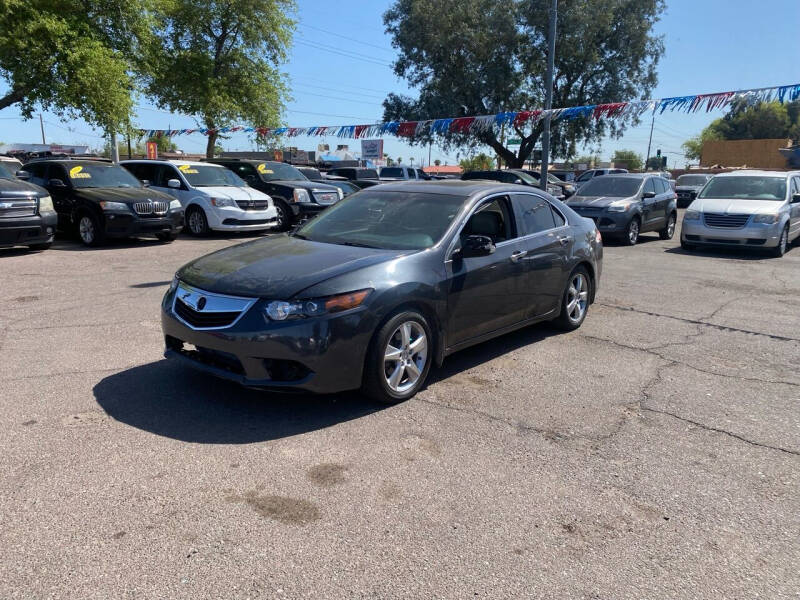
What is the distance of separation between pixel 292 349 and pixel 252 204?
1098 centimetres

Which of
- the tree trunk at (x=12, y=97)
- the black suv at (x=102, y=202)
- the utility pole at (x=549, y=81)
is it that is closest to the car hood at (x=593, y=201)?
the utility pole at (x=549, y=81)

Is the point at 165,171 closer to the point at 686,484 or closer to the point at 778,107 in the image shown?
the point at 686,484

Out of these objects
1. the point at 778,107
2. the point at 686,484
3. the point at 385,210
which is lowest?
the point at 686,484

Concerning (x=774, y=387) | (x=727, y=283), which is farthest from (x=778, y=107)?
(x=774, y=387)

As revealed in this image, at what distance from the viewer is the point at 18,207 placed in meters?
10.5

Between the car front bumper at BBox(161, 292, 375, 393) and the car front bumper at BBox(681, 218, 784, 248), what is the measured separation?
1132cm

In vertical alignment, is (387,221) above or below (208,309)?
above

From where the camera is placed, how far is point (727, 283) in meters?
10.1

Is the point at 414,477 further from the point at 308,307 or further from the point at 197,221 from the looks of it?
the point at 197,221

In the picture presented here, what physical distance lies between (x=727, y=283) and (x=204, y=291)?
8617 millimetres

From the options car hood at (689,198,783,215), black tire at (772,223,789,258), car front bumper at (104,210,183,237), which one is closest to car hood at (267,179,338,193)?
car front bumper at (104,210,183,237)

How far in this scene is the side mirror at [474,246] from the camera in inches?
196

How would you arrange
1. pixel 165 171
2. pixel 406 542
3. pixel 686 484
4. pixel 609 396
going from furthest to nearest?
pixel 165 171 → pixel 609 396 → pixel 686 484 → pixel 406 542

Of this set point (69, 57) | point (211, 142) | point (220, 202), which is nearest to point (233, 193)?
point (220, 202)
